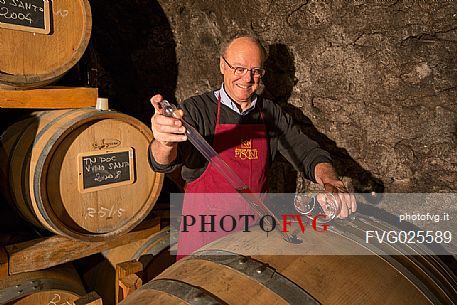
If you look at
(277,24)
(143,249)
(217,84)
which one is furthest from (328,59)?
(143,249)

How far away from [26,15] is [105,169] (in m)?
0.86

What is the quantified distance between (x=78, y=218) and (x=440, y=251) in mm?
2012

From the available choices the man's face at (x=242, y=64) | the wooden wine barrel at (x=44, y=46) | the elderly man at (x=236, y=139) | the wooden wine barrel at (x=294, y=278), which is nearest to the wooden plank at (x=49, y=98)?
the wooden wine barrel at (x=44, y=46)

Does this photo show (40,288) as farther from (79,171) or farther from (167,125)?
(167,125)

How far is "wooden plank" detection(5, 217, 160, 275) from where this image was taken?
1849 mm

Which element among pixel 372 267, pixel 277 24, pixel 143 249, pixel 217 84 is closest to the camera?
pixel 372 267

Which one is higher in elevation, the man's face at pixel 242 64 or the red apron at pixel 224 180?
the man's face at pixel 242 64

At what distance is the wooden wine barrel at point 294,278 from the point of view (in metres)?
1.15

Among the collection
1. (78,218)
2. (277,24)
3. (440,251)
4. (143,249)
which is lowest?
(143,249)

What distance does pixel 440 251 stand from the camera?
2.01m

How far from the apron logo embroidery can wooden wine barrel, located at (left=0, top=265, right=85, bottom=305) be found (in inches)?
47.3

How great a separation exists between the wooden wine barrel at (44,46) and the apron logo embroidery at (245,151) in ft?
3.35

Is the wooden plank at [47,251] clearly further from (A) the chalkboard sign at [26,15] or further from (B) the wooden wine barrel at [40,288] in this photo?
(A) the chalkboard sign at [26,15]

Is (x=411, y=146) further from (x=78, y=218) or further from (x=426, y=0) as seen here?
(x=78, y=218)
